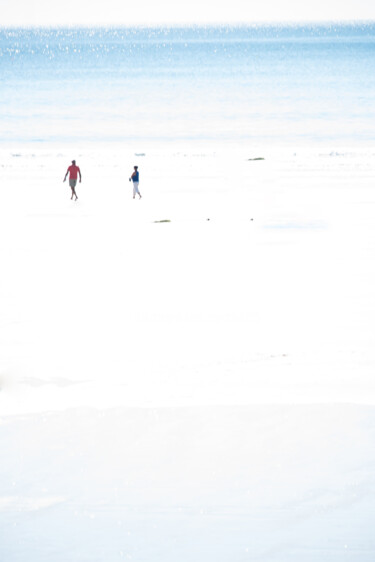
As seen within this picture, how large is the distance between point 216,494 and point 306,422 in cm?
151

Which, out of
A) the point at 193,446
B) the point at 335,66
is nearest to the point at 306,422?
the point at 193,446

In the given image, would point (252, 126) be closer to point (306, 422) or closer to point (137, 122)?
point (137, 122)

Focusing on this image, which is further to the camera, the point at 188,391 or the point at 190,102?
the point at 190,102

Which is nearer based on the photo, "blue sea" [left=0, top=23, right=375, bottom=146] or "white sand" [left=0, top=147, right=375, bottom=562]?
"white sand" [left=0, top=147, right=375, bottom=562]

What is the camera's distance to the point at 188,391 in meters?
8.38

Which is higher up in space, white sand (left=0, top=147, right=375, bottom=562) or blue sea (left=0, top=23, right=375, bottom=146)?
blue sea (left=0, top=23, right=375, bottom=146)

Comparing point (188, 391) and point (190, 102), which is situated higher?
point (190, 102)

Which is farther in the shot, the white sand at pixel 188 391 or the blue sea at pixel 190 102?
the blue sea at pixel 190 102

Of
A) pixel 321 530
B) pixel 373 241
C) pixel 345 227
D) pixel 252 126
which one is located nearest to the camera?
pixel 321 530

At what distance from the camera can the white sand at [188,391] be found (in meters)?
5.62

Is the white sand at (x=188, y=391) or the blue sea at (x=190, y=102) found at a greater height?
the blue sea at (x=190, y=102)

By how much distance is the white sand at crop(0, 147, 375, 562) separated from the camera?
562 cm

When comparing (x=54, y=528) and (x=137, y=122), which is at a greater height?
(x=137, y=122)

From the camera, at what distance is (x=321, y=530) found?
5.53m
